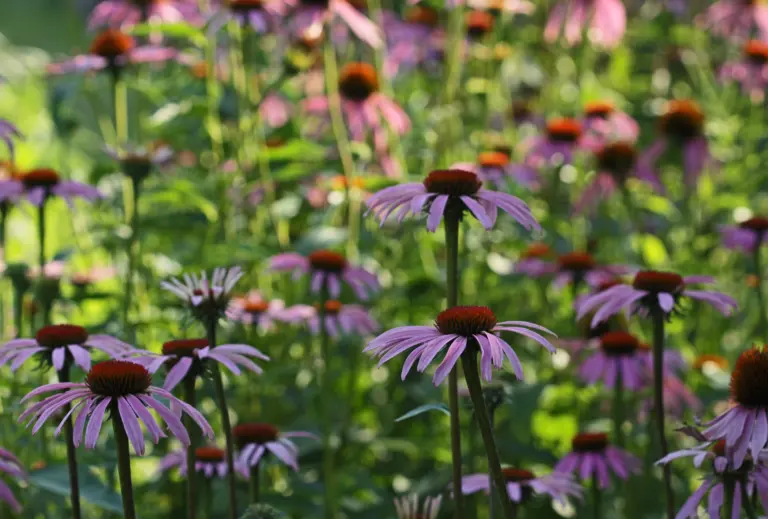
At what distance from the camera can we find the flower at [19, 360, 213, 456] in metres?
0.90

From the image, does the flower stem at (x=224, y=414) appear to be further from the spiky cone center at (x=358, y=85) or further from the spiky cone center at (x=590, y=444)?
the spiky cone center at (x=358, y=85)

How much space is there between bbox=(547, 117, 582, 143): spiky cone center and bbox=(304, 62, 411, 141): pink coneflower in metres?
0.33

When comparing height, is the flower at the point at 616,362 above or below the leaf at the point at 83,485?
above

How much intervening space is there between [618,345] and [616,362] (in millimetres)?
→ 27

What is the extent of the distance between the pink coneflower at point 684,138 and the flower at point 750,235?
0.52 meters

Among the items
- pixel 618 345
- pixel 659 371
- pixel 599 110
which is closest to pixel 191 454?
pixel 659 371

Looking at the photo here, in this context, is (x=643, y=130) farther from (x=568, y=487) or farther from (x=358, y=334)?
(x=568, y=487)

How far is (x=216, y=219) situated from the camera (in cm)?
200

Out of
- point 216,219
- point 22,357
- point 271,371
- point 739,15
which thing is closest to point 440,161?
point 216,219

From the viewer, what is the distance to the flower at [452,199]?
113 cm

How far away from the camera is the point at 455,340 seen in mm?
952

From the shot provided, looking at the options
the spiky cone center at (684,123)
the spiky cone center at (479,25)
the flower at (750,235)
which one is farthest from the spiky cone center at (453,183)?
the spiky cone center at (479,25)

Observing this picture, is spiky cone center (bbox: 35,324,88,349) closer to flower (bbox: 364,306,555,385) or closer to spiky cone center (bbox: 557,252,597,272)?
flower (bbox: 364,306,555,385)

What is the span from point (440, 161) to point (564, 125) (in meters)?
0.29
